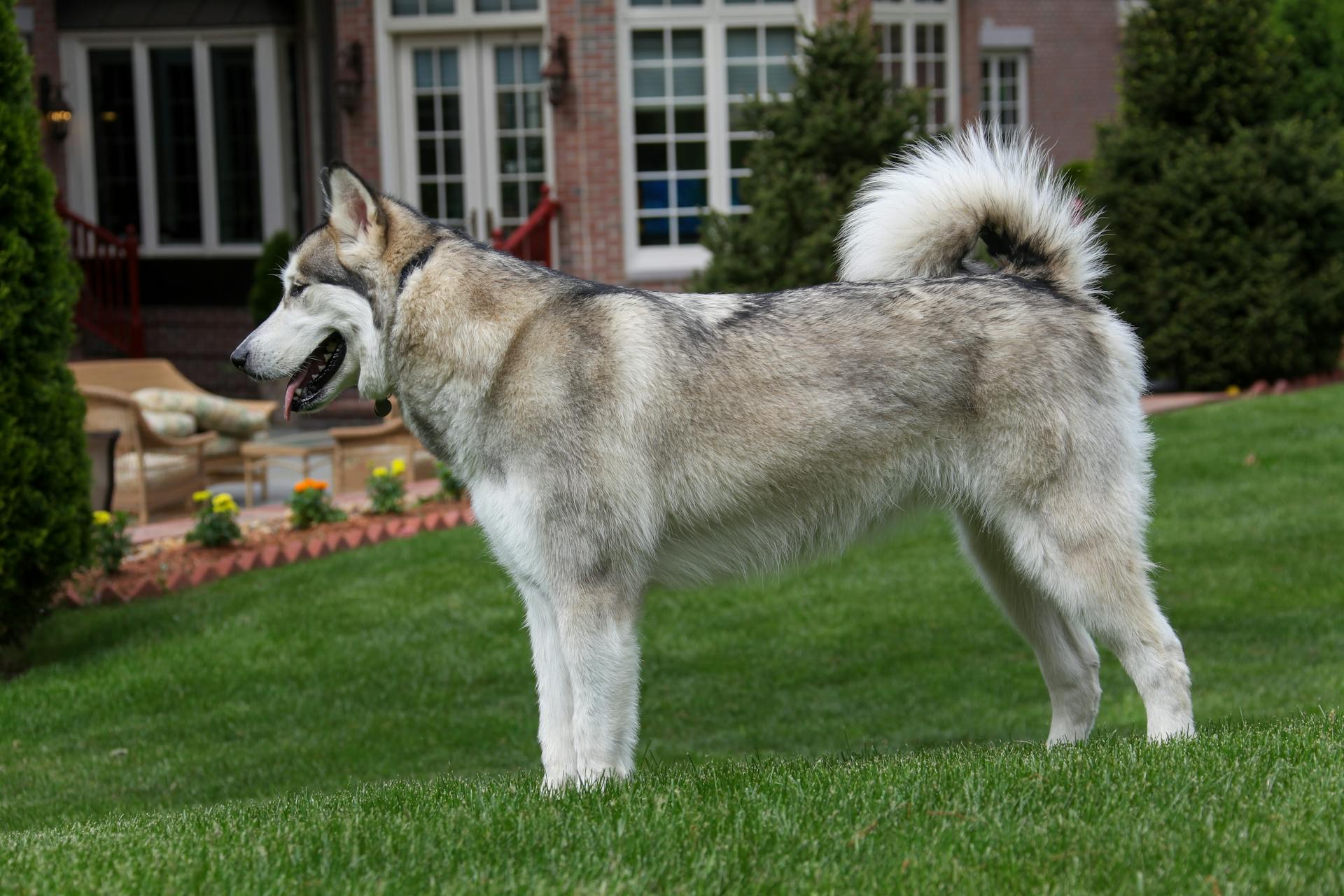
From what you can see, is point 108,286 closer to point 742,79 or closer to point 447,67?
point 447,67

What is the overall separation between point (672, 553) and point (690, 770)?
650 mm

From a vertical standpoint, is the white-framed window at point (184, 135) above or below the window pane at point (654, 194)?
above

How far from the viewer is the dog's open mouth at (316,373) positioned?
14.6 feet

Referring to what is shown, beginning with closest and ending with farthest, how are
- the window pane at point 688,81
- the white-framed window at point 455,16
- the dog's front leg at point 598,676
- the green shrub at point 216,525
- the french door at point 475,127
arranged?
the dog's front leg at point 598,676 < the green shrub at point 216,525 < the window pane at point 688,81 < the white-framed window at point 455,16 < the french door at point 475,127

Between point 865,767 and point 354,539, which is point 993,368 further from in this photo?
point 354,539

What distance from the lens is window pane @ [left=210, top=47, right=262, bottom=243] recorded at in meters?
17.0

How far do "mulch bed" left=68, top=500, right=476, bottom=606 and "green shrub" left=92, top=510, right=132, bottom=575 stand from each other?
9cm

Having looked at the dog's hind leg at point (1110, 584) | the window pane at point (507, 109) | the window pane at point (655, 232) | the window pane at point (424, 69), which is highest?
the window pane at point (424, 69)

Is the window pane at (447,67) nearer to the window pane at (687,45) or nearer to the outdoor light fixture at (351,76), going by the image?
the outdoor light fixture at (351,76)

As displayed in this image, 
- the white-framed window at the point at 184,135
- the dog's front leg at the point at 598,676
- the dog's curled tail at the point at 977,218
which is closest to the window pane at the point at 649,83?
the white-framed window at the point at 184,135

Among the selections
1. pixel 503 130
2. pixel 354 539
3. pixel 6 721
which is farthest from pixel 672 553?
pixel 503 130

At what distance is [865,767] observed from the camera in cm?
418

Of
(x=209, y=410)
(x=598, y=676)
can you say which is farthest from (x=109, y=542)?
(x=598, y=676)

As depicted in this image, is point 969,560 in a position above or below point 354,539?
above
